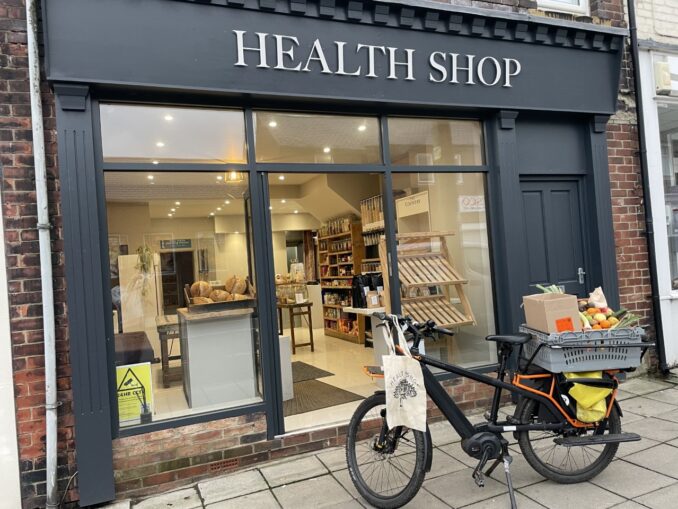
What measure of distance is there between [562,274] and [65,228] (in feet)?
15.1

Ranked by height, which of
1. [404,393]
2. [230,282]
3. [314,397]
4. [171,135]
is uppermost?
[171,135]

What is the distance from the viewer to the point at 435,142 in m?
4.82

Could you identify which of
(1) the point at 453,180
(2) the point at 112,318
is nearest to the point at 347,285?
(1) the point at 453,180

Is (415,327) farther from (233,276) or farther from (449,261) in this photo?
(449,261)

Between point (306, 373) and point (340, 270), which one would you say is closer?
point (306, 373)

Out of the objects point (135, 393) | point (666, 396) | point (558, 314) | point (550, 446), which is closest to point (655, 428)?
point (666, 396)

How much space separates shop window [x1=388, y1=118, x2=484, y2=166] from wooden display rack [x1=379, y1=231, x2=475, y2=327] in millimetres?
784

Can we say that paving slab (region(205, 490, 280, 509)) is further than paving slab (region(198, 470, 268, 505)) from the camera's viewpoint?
No

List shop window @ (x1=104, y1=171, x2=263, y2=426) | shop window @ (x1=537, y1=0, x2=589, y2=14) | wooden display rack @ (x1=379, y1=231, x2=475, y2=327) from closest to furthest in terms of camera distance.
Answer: shop window @ (x1=104, y1=171, x2=263, y2=426) → wooden display rack @ (x1=379, y1=231, x2=475, y2=327) → shop window @ (x1=537, y1=0, x2=589, y2=14)

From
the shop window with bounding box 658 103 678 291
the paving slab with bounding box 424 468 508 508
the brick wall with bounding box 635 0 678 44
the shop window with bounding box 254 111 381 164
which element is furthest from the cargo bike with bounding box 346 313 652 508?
the brick wall with bounding box 635 0 678 44

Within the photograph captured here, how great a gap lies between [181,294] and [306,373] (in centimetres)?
294

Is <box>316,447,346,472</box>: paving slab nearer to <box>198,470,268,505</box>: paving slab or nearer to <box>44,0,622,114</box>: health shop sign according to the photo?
<box>198,470,268,505</box>: paving slab

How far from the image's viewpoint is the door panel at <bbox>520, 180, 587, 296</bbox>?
→ 509 centimetres

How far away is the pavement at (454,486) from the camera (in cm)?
308
